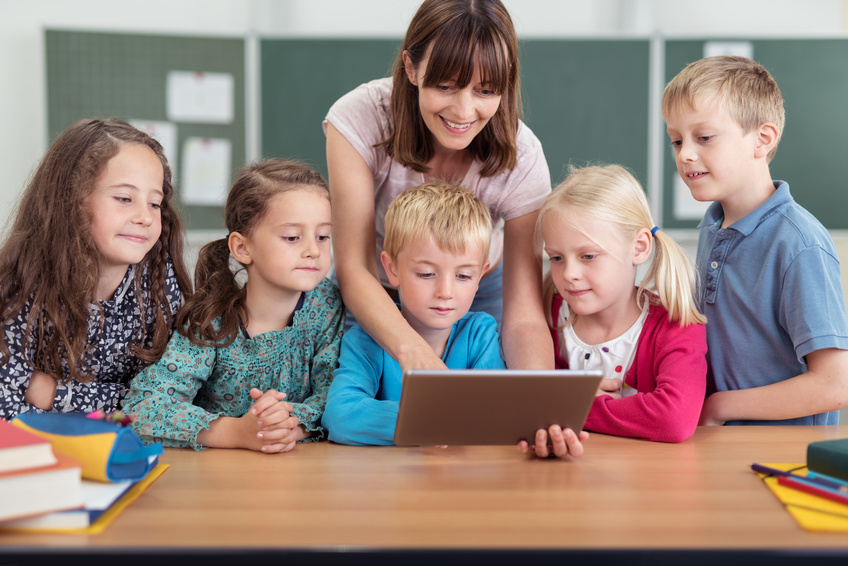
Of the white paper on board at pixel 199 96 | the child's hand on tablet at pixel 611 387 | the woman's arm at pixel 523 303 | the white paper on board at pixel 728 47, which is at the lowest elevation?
the child's hand on tablet at pixel 611 387

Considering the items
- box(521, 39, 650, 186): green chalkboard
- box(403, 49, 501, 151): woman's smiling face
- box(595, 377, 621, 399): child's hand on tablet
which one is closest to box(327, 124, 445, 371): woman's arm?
box(403, 49, 501, 151): woman's smiling face

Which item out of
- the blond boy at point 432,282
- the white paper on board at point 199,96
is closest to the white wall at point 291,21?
the white paper on board at point 199,96

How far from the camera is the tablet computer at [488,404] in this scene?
951mm

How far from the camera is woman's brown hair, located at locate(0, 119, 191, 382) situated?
4.14 feet

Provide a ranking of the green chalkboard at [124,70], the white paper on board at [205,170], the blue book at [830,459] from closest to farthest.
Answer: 1. the blue book at [830,459]
2. the green chalkboard at [124,70]
3. the white paper on board at [205,170]

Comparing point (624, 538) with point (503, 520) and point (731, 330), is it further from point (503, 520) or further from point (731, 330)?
point (731, 330)

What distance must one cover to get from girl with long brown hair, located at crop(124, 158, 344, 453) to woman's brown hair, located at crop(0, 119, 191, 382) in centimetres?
8

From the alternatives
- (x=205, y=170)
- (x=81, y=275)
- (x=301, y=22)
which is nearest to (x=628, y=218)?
(x=81, y=275)

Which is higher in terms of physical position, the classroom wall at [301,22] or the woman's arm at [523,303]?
the classroom wall at [301,22]

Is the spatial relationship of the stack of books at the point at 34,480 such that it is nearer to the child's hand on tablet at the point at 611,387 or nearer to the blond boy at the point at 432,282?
the blond boy at the point at 432,282

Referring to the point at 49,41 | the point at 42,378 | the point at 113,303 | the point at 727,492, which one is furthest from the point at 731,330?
the point at 49,41

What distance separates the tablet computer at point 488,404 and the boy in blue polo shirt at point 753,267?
0.53m

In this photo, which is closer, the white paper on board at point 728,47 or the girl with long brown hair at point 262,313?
the girl with long brown hair at point 262,313

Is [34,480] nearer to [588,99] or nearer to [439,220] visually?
[439,220]
